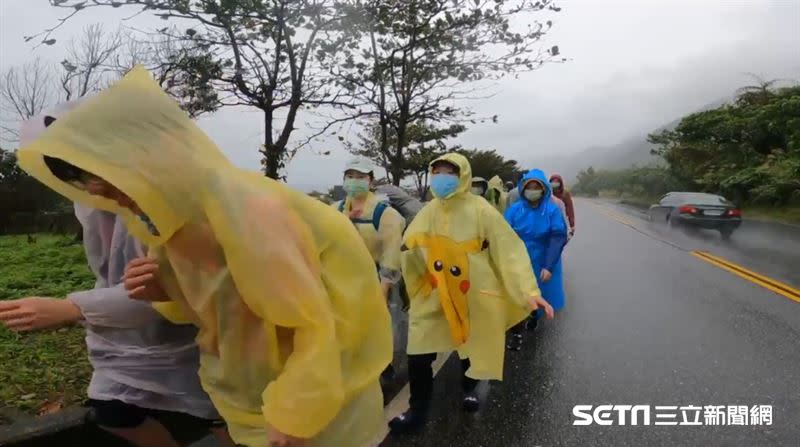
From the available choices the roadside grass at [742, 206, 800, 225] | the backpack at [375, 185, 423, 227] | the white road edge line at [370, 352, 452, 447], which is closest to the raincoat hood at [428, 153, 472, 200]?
the backpack at [375, 185, 423, 227]

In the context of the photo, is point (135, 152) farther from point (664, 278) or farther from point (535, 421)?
point (664, 278)

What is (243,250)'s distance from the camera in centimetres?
136

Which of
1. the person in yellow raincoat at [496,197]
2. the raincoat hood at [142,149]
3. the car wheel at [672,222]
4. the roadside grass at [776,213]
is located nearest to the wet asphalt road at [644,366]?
the person in yellow raincoat at [496,197]

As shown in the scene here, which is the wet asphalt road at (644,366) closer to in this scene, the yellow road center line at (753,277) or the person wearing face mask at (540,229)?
the yellow road center line at (753,277)

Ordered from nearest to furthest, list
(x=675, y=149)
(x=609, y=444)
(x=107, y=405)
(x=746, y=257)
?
(x=107, y=405) → (x=609, y=444) → (x=746, y=257) → (x=675, y=149)

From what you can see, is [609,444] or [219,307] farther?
[609,444]

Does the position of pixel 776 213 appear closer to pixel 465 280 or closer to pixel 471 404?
pixel 471 404

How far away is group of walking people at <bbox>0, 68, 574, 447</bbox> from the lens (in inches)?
53.9

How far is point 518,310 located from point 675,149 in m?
28.3

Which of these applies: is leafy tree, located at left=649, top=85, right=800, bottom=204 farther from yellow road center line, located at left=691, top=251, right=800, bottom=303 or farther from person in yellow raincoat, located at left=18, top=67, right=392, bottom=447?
person in yellow raincoat, located at left=18, top=67, right=392, bottom=447

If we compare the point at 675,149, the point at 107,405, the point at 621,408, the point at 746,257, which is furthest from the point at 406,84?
the point at 675,149

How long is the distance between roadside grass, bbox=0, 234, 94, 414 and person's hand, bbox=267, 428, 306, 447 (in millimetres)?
2532

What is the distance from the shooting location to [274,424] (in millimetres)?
1417

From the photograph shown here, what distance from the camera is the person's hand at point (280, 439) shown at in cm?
144
